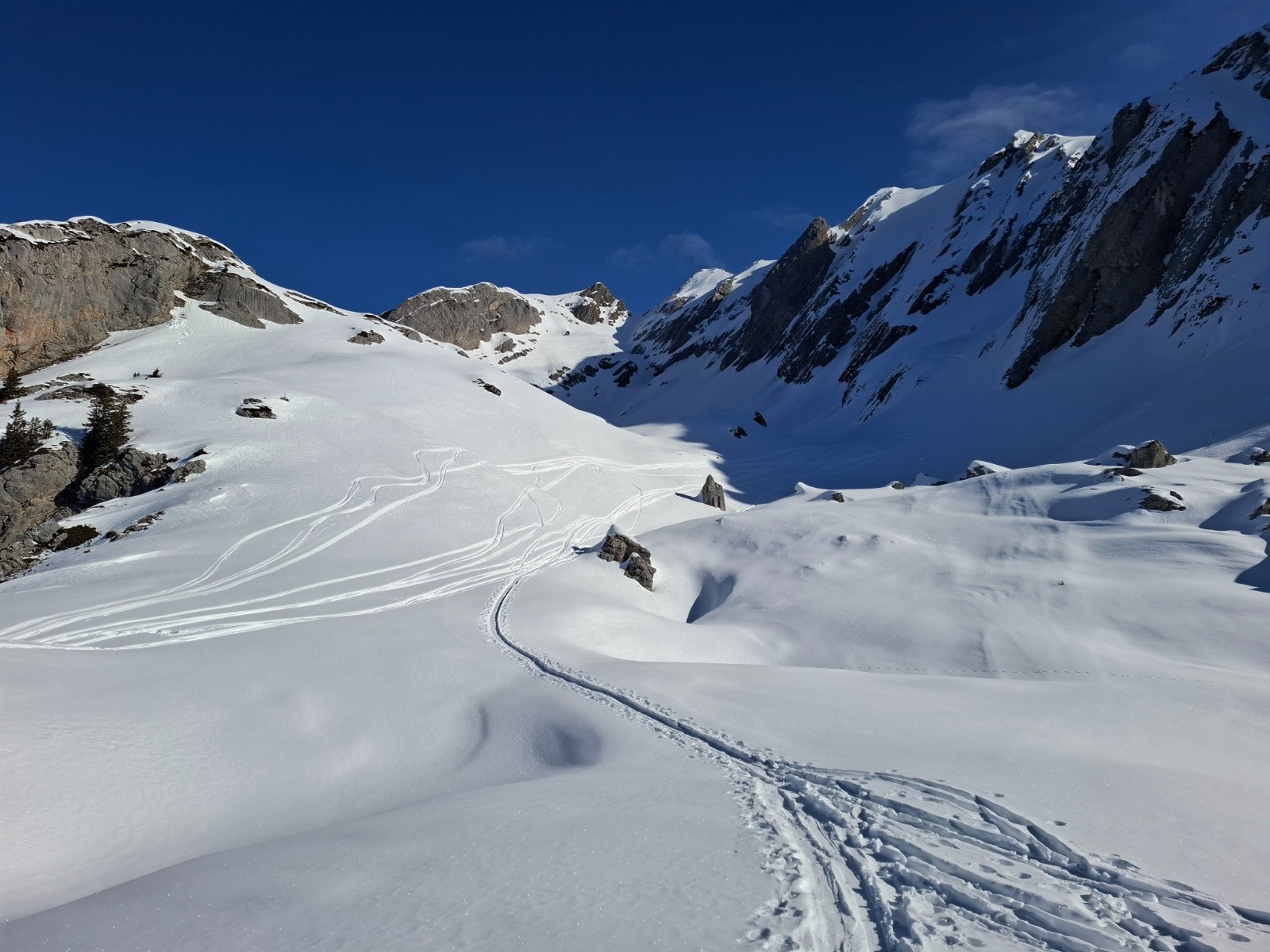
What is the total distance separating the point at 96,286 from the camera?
47.7m

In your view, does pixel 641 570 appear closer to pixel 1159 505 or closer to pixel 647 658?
pixel 647 658

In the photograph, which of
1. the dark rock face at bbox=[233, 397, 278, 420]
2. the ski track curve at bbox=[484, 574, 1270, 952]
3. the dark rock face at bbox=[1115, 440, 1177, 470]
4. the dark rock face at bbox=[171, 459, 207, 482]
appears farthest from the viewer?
the dark rock face at bbox=[233, 397, 278, 420]

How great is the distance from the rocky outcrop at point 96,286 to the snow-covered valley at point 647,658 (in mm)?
399

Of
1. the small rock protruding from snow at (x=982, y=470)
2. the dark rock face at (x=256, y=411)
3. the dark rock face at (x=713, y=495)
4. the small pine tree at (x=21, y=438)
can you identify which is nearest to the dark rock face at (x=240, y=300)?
the dark rock face at (x=256, y=411)

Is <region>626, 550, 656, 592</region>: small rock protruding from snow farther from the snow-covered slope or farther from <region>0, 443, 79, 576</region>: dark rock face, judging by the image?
the snow-covered slope

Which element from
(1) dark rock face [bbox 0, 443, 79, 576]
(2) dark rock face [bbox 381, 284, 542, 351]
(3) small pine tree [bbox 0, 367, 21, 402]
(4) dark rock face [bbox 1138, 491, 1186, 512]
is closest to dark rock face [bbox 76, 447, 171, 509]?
(1) dark rock face [bbox 0, 443, 79, 576]

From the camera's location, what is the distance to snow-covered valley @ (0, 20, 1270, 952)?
577 centimetres

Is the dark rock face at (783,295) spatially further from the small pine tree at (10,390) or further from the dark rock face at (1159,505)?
the small pine tree at (10,390)

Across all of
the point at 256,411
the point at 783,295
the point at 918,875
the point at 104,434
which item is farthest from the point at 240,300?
the point at 783,295

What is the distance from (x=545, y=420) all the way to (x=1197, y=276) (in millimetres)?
39262

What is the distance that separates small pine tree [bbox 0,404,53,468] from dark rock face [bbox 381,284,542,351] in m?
103

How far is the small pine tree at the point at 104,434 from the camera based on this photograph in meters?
28.1

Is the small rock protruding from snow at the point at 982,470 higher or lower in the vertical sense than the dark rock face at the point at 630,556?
higher

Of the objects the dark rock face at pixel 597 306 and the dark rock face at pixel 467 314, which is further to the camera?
the dark rock face at pixel 597 306
